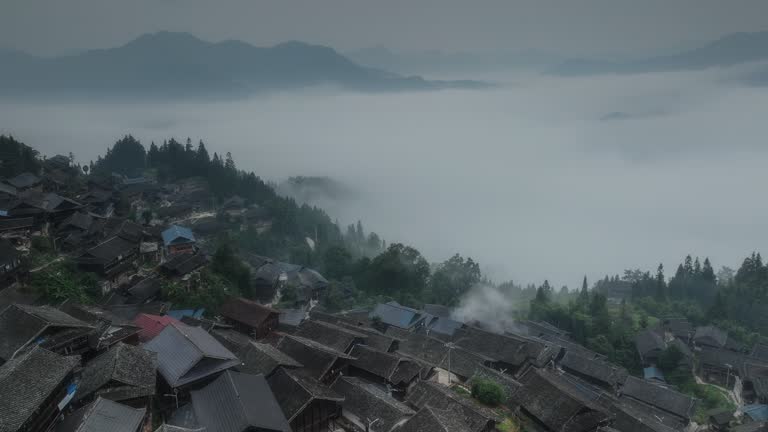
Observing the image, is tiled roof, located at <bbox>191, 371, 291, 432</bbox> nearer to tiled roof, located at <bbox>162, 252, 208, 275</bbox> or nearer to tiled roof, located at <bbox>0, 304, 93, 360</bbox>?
tiled roof, located at <bbox>0, 304, 93, 360</bbox>

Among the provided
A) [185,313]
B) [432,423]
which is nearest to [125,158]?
[185,313]

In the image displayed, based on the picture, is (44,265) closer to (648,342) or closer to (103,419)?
(103,419)

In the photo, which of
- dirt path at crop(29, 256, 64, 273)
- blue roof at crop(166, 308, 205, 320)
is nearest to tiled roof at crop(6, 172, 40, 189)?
dirt path at crop(29, 256, 64, 273)

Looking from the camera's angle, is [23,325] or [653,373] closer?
[23,325]

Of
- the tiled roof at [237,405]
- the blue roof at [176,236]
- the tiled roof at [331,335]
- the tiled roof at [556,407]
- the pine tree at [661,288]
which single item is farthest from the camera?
the pine tree at [661,288]

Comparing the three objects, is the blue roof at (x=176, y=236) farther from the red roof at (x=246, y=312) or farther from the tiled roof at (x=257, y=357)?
the tiled roof at (x=257, y=357)

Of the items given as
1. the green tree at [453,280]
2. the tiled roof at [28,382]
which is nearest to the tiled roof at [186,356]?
the tiled roof at [28,382]
